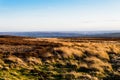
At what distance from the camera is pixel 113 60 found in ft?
95.5

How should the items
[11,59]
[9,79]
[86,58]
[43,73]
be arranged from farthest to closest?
1. [86,58]
2. [11,59]
3. [43,73]
4. [9,79]

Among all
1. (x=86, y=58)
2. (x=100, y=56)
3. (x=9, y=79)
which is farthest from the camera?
(x=100, y=56)

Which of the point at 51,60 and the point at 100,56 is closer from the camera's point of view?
the point at 51,60

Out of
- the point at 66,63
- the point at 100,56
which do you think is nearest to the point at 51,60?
the point at 66,63

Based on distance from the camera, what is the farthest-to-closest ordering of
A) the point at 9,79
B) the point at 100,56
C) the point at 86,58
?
the point at 100,56 → the point at 86,58 → the point at 9,79

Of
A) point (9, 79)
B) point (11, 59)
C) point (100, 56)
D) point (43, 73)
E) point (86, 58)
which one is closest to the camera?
point (9, 79)

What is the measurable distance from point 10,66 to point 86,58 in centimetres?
912

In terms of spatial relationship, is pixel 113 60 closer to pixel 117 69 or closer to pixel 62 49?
pixel 117 69

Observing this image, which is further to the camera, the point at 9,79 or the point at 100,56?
the point at 100,56

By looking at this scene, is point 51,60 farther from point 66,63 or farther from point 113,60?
point 113,60

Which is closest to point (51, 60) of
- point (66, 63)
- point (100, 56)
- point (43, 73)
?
point (66, 63)

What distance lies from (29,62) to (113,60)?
1038 centimetres

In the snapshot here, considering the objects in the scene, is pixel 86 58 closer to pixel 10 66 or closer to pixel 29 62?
pixel 29 62

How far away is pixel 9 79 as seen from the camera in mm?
19844
